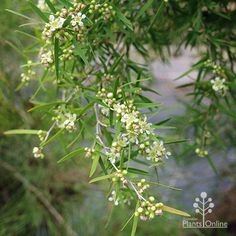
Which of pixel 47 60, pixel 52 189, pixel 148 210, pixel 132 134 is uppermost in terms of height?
pixel 47 60

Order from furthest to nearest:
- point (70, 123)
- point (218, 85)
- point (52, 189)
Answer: point (52, 189)
point (218, 85)
point (70, 123)

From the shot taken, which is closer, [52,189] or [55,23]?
[55,23]

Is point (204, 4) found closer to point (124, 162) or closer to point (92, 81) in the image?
point (92, 81)

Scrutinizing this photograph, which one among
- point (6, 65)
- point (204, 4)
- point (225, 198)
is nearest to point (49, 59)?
point (204, 4)

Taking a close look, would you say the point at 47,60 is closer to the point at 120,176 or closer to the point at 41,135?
the point at 41,135

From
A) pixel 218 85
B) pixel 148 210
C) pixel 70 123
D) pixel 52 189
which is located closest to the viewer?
pixel 148 210

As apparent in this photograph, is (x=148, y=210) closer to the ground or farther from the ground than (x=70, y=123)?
closer to the ground

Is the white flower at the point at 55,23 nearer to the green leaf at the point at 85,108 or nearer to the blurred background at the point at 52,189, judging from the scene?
the green leaf at the point at 85,108

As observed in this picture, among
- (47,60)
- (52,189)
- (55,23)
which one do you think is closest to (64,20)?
(55,23)

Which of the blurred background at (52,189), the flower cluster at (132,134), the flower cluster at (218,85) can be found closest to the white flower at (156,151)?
the flower cluster at (132,134)
